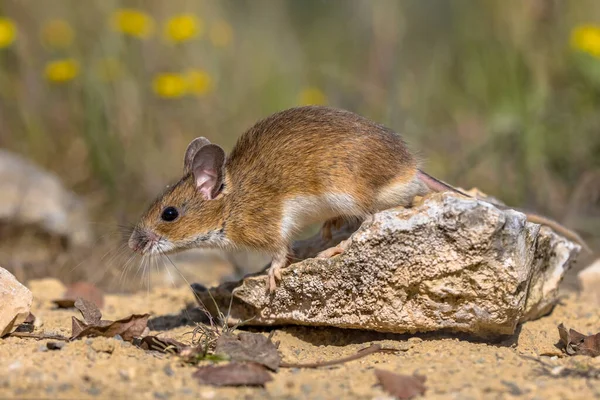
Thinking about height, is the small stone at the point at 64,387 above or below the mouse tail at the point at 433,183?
below

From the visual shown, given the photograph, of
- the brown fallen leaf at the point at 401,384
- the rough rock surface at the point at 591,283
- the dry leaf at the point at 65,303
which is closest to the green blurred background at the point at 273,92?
the rough rock surface at the point at 591,283

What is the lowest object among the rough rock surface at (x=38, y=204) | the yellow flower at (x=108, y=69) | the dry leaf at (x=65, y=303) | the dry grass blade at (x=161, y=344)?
the dry grass blade at (x=161, y=344)

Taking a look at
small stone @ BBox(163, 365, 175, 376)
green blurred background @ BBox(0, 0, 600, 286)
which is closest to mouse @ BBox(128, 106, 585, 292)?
small stone @ BBox(163, 365, 175, 376)

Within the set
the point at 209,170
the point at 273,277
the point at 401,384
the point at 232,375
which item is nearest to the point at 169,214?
the point at 209,170

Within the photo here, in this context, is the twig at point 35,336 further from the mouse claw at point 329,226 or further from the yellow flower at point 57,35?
the yellow flower at point 57,35

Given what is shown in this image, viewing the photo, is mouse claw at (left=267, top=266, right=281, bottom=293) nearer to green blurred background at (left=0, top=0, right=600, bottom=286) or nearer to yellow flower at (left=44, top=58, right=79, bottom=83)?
green blurred background at (left=0, top=0, right=600, bottom=286)

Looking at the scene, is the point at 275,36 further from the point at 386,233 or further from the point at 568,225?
the point at 386,233

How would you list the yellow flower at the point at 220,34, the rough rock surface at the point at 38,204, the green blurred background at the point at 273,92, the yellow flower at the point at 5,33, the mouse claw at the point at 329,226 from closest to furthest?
the mouse claw at the point at 329,226 → the rough rock surface at the point at 38,204 → the yellow flower at the point at 5,33 → the green blurred background at the point at 273,92 → the yellow flower at the point at 220,34

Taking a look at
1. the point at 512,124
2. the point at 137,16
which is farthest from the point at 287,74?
the point at 512,124
